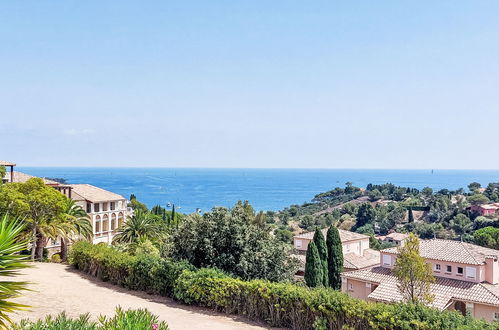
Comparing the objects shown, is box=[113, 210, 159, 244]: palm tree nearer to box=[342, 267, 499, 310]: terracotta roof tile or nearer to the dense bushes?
box=[342, 267, 499, 310]: terracotta roof tile

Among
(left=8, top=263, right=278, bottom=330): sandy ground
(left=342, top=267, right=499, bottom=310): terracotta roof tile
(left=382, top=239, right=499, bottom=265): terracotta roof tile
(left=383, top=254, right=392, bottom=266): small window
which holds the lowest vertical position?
(left=342, top=267, right=499, bottom=310): terracotta roof tile

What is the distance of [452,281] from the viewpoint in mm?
27922

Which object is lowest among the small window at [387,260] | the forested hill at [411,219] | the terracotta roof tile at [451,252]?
the forested hill at [411,219]

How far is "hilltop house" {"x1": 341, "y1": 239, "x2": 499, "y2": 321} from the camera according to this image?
2425cm

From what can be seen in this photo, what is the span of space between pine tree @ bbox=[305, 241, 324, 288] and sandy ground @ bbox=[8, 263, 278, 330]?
17.0m

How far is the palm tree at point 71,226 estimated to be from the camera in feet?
81.0

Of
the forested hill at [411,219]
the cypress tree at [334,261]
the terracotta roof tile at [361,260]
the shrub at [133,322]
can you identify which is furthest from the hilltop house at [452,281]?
the forested hill at [411,219]

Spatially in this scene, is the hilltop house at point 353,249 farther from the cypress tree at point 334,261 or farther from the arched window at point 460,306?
the arched window at point 460,306

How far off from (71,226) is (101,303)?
13.6m

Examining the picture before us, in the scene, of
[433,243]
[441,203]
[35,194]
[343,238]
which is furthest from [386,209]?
[35,194]

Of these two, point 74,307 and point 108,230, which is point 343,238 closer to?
point 108,230

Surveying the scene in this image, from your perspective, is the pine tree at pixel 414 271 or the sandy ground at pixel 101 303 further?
the pine tree at pixel 414 271

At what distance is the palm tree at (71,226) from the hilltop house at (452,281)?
60.6 ft

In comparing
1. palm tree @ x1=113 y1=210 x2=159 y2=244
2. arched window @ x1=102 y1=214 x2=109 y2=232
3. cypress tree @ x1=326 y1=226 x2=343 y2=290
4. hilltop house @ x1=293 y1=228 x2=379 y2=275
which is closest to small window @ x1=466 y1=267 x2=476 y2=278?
cypress tree @ x1=326 y1=226 x2=343 y2=290
